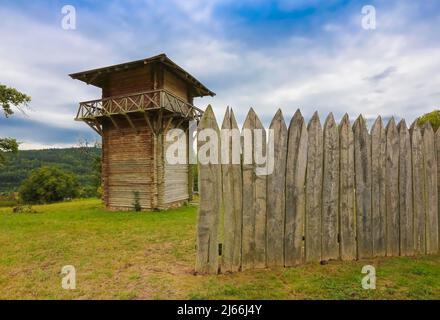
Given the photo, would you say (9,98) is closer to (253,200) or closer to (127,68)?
(127,68)

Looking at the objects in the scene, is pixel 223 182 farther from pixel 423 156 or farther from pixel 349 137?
pixel 423 156

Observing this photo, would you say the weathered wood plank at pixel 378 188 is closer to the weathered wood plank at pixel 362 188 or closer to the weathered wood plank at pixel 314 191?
the weathered wood plank at pixel 362 188

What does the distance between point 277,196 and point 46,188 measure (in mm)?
41336

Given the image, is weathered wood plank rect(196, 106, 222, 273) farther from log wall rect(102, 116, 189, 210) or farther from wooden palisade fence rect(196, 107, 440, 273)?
log wall rect(102, 116, 189, 210)

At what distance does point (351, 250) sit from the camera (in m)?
4.26

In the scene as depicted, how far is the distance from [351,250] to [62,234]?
27.4 ft

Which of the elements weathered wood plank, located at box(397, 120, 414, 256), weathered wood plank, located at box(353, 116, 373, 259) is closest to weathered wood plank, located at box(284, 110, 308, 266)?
weathered wood plank, located at box(353, 116, 373, 259)

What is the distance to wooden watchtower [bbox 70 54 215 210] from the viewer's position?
45.0 ft

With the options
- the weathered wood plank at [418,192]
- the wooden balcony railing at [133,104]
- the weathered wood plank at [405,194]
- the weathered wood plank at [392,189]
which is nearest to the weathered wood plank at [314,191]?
the weathered wood plank at [392,189]

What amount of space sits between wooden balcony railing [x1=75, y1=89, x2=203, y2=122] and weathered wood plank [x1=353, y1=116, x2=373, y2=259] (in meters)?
10.4

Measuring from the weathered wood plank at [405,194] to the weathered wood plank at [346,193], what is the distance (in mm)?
1014

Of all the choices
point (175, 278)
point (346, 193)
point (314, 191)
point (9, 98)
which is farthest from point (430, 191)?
point (9, 98)

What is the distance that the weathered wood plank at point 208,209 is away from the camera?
3.76 m

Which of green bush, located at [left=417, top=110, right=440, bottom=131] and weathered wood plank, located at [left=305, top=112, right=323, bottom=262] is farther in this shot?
green bush, located at [left=417, top=110, right=440, bottom=131]
